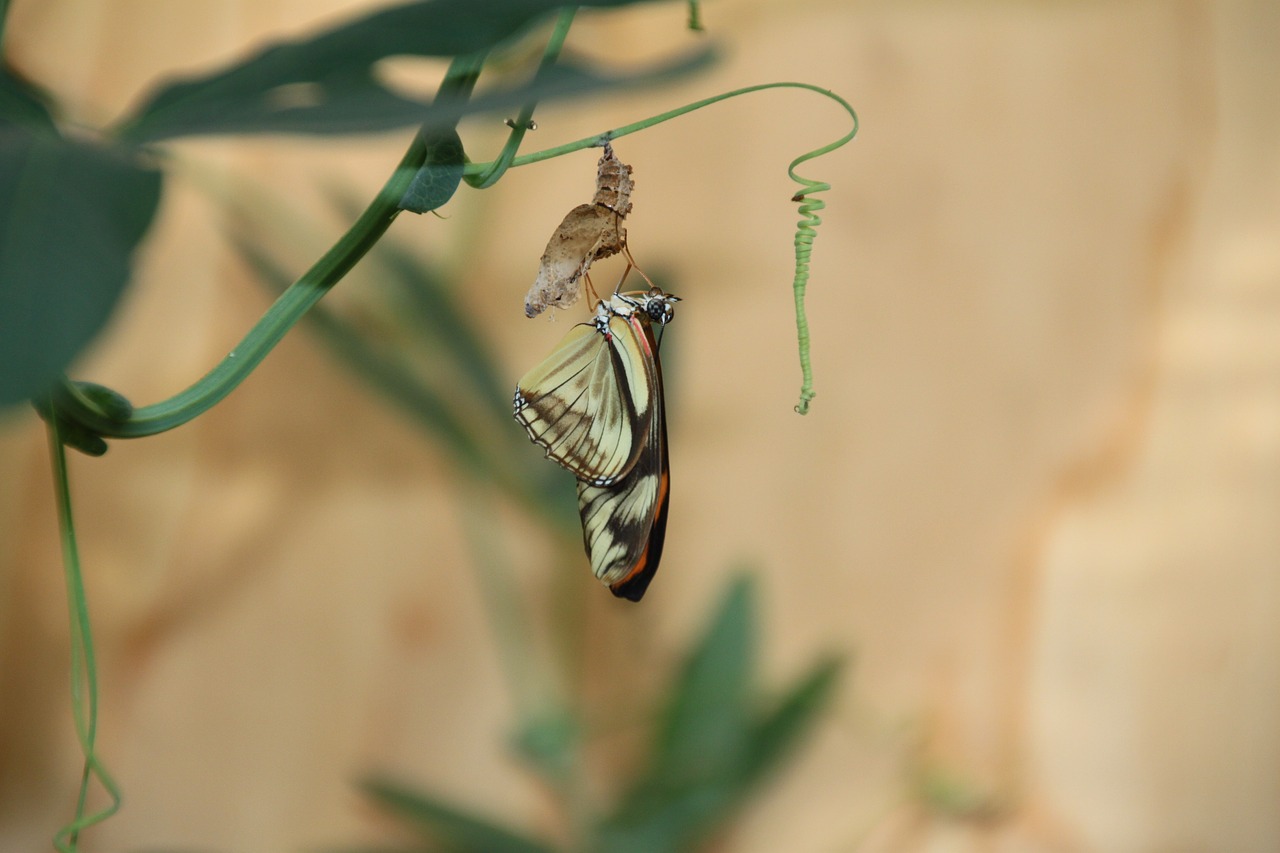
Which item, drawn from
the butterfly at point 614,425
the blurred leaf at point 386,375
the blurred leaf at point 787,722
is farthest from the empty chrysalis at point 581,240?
the blurred leaf at point 787,722

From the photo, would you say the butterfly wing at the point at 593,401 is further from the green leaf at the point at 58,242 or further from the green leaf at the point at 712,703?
the green leaf at the point at 712,703

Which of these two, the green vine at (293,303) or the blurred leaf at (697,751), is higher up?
the green vine at (293,303)

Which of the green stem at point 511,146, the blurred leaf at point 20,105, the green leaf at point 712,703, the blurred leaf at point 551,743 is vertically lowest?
the blurred leaf at point 551,743

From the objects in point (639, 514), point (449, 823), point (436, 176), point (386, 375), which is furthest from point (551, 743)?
point (436, 176)

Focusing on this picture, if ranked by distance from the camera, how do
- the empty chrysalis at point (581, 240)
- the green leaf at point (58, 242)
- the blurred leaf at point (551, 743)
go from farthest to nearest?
the blurred leaf at point (551, 743), the empty chrysalis at point (581, 240), the green leaf at point (58, 242)

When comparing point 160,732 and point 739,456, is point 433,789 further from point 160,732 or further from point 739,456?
point 739,456

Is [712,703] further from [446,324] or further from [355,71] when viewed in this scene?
[355,71]

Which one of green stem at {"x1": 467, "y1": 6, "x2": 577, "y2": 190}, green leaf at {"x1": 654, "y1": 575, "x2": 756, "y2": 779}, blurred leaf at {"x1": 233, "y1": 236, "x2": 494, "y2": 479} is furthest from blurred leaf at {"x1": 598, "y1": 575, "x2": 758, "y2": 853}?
green stem at {"x1": 467, "y1": 6, "x2": 577, "y2": 190}
